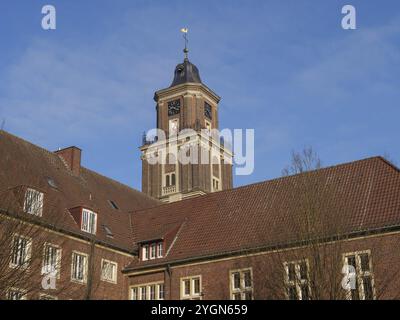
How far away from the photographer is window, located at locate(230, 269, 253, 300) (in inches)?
1121

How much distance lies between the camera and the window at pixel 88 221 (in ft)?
115

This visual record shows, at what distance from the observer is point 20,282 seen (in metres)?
20.5

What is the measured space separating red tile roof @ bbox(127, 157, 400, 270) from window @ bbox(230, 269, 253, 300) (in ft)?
4.52

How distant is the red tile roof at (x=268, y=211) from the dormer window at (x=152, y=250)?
45 cm

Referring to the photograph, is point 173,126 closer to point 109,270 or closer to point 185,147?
point 185,147

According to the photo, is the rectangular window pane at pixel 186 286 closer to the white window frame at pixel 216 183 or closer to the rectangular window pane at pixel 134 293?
the rectangular window pane at pixel 134 293

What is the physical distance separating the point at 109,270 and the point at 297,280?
16401mm

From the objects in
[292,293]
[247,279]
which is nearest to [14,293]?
[292,293]

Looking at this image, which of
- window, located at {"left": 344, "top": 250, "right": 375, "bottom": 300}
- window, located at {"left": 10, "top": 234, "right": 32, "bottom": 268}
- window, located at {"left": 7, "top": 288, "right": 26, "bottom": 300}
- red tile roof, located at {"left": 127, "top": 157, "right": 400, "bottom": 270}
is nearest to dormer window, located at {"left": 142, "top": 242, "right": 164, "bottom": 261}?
red tile roof, located at {"left": 127, "top": 157, "right": 400, "bottom": 270}

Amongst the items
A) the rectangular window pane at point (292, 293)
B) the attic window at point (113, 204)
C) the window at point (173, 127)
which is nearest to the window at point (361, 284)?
the rectangular window pane at point (292, 293)

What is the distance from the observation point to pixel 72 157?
4138cm

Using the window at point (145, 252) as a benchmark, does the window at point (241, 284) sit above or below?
below

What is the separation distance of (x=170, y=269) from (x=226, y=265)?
357cm

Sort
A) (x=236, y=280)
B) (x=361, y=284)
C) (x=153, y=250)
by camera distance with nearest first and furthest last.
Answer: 1. (x=361, y=284)
2. (x=236, y=280)
3. (x=153, y=250)
